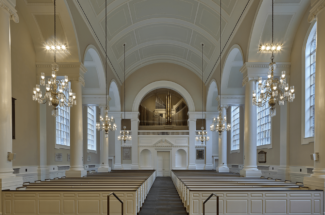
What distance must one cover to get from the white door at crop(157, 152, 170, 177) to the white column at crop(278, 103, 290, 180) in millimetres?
14139

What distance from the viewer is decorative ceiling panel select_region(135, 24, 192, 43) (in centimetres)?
1895

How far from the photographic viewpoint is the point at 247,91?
41.6 ft

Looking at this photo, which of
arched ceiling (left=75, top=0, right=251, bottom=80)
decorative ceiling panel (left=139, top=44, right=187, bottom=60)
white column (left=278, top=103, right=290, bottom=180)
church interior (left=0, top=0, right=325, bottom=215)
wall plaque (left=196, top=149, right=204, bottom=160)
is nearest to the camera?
church interior (left=0, top=0, right=325, bottom=215)

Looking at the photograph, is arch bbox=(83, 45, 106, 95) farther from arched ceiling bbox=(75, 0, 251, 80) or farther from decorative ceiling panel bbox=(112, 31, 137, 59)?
decorative ceiling panel bbox=(112, 31, 137, 59)

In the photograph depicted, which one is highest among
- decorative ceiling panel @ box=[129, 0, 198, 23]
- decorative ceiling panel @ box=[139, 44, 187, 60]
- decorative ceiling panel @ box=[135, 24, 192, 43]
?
decorative ceiling panel @ box=[129, 0, 198, 23]

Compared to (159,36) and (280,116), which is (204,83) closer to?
(159,36)

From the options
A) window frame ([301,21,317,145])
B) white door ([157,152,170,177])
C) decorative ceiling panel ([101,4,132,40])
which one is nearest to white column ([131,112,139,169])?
white door ([157,152,170,177])

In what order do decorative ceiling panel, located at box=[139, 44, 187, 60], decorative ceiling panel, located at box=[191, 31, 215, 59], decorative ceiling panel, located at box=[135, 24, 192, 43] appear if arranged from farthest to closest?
decorative ceiling panel, located at box=[139, 44, 187, 60] → decorative ceiling panel, located at box=[135, 24, 192, 43] → decorative ceiling panel, located at box=[191, 31, 215, 59]

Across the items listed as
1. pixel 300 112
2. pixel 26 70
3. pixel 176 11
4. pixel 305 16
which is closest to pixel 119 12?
pixel 176 11

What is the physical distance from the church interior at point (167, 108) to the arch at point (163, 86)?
0.09m

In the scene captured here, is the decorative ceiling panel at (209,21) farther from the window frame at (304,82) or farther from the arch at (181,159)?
the arch at (181,159)

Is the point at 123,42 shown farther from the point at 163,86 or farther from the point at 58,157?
the point at 58,157

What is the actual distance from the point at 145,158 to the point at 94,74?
1112 centimetres

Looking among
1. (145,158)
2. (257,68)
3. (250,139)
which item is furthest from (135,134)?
Result: (257,68)
